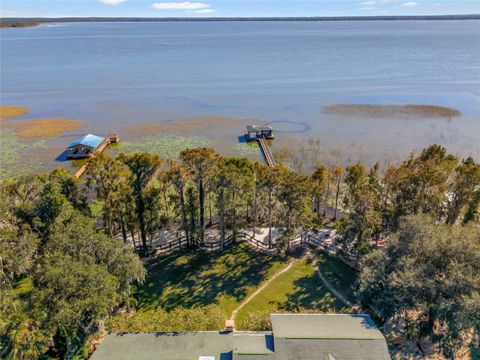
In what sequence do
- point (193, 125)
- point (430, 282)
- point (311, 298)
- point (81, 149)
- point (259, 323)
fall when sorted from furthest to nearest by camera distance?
point (193, 125) < point (81, 149) < point (311, 298) < point (259, 323) < point (430, 282)

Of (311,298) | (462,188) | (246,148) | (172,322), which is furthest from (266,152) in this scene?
(172,322)

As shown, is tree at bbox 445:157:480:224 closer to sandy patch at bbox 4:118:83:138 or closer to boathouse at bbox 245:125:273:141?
boathouse at bbox 245:125:273:141

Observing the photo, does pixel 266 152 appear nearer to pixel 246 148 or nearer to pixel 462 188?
pixel 246 148

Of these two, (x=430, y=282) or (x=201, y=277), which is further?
(x=201, y=277)

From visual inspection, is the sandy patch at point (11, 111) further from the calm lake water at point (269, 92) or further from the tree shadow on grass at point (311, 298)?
the tree shadow on grass at point (311, 298)

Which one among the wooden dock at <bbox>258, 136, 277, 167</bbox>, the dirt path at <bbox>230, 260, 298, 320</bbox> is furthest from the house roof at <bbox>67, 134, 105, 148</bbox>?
the dirt path at <bbox>230, 260, 298, 320</bbox>

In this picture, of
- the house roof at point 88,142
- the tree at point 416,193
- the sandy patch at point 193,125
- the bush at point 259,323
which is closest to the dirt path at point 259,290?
the bush at point 259,323
